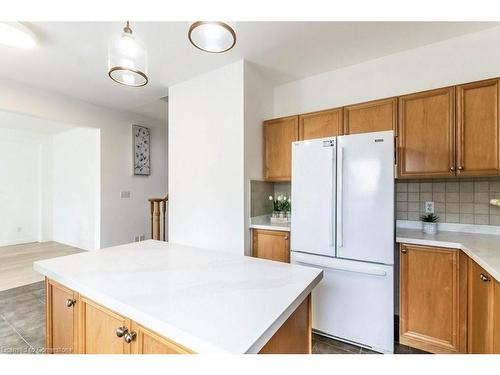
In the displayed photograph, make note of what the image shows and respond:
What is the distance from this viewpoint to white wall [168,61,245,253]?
8.29 feet

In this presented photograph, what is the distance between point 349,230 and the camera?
190cm

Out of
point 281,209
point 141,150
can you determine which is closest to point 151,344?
point 281,209

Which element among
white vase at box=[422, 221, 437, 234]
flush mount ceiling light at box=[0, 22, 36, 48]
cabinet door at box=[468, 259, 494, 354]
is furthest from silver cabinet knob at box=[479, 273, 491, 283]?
flush mount ceiling light at box=[0, 22, 36, 48]

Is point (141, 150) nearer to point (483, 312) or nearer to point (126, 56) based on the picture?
point (126, 56)

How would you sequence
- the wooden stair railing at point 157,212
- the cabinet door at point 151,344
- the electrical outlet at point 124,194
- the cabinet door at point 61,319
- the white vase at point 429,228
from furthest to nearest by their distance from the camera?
1. the electrical outlet at point 124,194
2. the wooden stair railing at point 157,212
3. the white vase at point 429,228
4. the cabinet door at point 61,319
5. the cabinet door at point 151,344

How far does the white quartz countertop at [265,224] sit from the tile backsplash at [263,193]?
6cm

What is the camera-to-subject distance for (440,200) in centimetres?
225

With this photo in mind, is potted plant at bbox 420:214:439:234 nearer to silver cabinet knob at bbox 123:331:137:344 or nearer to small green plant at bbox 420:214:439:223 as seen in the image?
small green plant at bbox 420:214:439:223

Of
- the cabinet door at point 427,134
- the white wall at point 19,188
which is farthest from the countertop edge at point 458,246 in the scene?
the white wall at point 19,188

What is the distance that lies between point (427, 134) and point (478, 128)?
1.04 ft

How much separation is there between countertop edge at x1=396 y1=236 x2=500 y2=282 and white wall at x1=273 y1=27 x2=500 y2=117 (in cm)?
146

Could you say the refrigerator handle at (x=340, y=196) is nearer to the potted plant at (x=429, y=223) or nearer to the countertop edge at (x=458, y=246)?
the countertop edge at (x=458, y=246)

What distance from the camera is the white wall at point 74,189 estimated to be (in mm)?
4715
